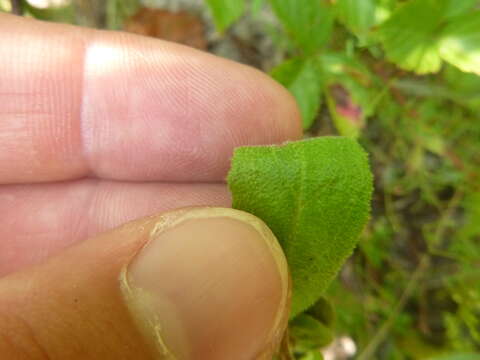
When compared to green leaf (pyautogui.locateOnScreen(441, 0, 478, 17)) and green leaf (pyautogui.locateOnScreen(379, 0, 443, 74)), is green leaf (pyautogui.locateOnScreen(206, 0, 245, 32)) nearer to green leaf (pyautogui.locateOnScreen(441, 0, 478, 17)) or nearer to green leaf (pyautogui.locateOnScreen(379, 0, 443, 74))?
green leaf (pyautogui.locateOnScreen(379, 0, 443, 74))

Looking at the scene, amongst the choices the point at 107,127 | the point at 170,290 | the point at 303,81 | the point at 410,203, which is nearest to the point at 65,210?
the point at 107,127

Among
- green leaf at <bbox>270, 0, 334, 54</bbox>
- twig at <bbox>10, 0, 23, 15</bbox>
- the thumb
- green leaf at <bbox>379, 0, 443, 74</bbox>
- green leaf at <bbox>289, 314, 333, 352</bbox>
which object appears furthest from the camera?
twig at <bbox>10, 0, 23, 15</bbox>

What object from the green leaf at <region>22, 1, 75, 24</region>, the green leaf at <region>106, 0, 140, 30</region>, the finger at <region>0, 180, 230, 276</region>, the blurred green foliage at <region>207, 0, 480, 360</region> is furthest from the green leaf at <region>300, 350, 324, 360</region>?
the green leaf at <region>106, 0, 140, 30</region>

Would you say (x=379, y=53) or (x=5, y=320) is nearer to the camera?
(x=5, y=320)

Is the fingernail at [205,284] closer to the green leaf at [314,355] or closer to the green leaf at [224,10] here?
the green leaf at [314,355]

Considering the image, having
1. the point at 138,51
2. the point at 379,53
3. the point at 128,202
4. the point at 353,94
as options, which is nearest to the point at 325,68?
the point at 353,94

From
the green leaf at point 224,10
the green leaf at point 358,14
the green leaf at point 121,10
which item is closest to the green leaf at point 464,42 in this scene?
the green leaf at point 358,14

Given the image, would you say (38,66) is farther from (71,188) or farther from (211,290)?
(211,290)
